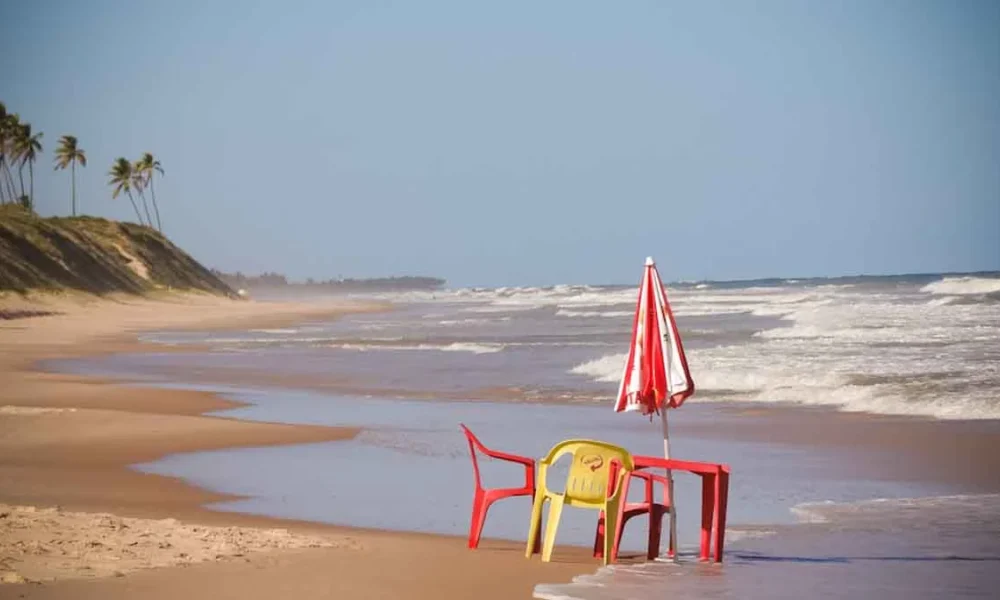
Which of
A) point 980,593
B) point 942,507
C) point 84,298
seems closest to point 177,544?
point 980,593

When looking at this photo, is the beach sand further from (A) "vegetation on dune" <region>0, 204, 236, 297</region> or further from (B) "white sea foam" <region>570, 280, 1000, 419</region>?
(A) "vegetation on dune" <region>0, 204, 236, 297</region>

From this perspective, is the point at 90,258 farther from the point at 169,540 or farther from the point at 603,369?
the point at 169,540

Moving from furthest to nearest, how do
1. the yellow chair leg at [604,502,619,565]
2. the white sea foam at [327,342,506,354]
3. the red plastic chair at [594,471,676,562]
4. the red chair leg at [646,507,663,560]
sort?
1. the white sea foam at [327,342,506,354]
2. the red chair leg at [646,507,663,560]
3. the red plastic chair at [594,471,676,562]
4. the yellow chair leg at [604,502,619,565]

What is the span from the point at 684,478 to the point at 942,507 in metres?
2.38

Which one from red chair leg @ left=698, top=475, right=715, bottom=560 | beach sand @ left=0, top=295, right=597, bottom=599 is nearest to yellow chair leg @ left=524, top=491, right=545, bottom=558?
beach sand @ left=0, top=295, right=597, bottom=599

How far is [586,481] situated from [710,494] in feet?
2.52

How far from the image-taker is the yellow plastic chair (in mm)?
8312

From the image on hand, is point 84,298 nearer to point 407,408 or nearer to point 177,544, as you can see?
point 407,408

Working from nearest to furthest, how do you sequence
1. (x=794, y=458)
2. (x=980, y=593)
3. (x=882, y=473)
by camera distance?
1. (x=980, y=593)
2. (x=882, y=473)
3. (x=794, y=458)

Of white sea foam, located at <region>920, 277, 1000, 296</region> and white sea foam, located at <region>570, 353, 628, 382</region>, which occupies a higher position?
white sea foam, located at <region>920, 277, 1000, 296</region>

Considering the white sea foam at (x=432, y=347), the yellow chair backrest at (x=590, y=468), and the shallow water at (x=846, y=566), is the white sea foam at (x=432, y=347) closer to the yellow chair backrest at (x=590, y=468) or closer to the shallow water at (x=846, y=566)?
the shallow water at (x=846, y=566)

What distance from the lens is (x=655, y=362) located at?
27.9ft

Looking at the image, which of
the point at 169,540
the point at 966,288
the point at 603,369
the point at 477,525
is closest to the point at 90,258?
the point at 966,288

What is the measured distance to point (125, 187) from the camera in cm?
10744
